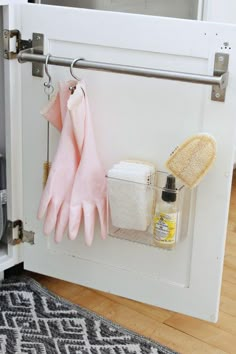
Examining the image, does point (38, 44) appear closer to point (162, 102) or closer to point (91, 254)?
point (162, 102)

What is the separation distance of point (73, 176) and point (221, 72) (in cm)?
44

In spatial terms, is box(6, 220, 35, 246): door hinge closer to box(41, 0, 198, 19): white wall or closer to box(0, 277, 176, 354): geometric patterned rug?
box(0, 277, 176, 354): geometric patterned rug

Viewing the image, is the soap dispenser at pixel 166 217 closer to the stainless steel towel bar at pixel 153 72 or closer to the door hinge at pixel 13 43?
the stainless steel towel bar at pixel 153 72

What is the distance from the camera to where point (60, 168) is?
154cm

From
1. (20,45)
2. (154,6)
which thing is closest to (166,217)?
(20,45)

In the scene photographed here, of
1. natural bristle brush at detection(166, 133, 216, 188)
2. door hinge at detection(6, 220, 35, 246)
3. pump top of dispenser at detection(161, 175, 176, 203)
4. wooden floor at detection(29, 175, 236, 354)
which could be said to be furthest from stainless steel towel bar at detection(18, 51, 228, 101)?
wooden floor at detection(29, 175, 236, 354)

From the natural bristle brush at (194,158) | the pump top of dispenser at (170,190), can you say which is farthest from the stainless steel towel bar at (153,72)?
the pump top of dispenser at (170,190)

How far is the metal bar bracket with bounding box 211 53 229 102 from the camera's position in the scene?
4.47 ft

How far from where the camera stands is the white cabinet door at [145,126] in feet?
4.62

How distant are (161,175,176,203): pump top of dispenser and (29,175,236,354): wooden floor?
380mm

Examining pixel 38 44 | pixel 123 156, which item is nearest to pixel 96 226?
pixel 123 156

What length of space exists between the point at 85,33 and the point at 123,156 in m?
0.30

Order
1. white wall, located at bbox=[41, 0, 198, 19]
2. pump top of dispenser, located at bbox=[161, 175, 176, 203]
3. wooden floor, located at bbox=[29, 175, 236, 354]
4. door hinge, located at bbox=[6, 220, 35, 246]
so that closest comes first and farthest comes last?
pump top of dispenser, located at bbox=[161, 175, 176, 203], wooden floor, located at bbox=[29, 175, 236, 354], door hinge, located at bbox=[6, 220, 35, 246], white wall, located at bbox=[41, 0, 198, 19]

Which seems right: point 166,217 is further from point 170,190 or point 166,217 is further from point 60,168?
point 60,168
